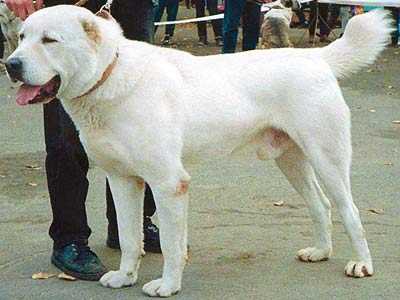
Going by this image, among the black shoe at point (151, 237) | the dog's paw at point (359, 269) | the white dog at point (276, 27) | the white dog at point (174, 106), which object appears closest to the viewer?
the white dog at point (174, 106)

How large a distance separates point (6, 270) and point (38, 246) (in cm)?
47

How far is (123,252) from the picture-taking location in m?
4.79

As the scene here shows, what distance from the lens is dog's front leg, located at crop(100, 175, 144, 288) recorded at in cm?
468

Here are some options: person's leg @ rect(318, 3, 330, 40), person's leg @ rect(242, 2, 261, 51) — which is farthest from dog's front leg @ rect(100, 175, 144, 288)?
person's leg @ rect(318, 3, 330, 40)

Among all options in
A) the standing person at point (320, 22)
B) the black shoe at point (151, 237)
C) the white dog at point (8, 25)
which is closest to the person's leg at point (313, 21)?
the standing person at point (320, 22)

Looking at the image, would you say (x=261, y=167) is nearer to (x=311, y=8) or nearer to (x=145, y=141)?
(x=145, y=141)

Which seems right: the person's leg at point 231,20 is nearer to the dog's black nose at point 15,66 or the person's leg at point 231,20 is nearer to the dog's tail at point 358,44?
the dog's tail at point 358,44

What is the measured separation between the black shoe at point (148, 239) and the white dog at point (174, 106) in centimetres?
60

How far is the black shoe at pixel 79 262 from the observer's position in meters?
4.94

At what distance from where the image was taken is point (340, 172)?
480 cm

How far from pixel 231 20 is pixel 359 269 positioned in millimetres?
8796

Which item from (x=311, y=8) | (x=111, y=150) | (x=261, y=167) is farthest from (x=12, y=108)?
(x=311, y=8)

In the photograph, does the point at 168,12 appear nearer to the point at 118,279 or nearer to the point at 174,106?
the point at 118,279

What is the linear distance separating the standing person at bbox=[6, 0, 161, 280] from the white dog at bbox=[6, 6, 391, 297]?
0.88 ft
